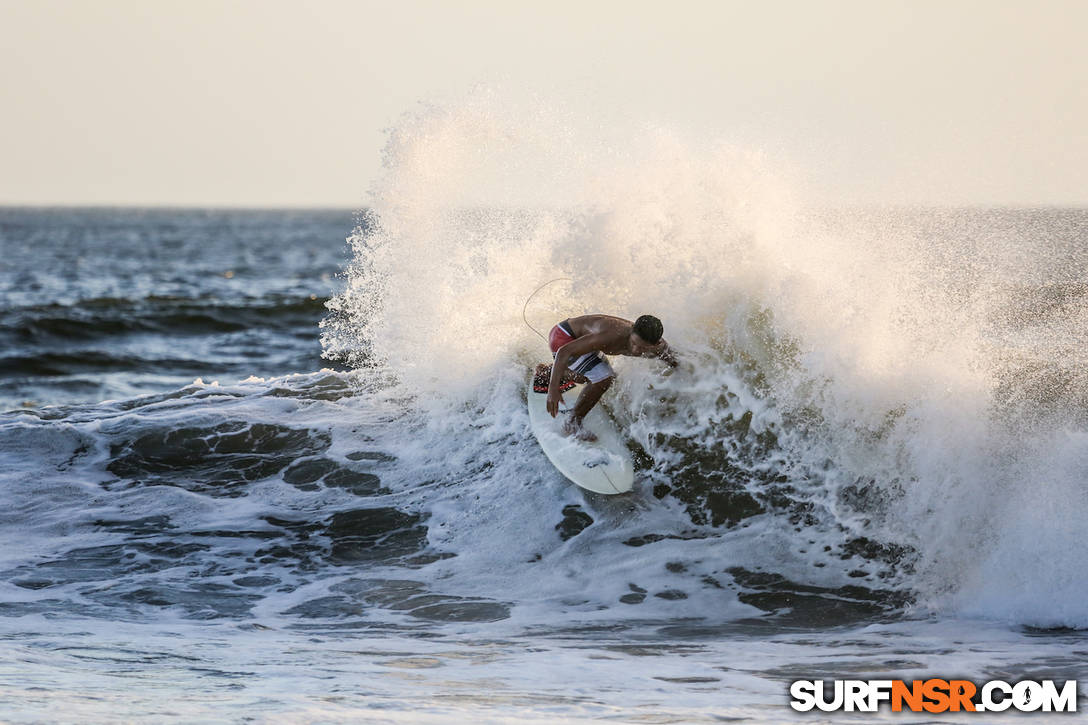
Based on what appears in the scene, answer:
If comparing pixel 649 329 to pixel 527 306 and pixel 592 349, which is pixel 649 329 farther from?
pixel 527 306

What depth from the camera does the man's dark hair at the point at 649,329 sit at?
305 inches

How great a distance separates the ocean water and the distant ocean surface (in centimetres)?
3

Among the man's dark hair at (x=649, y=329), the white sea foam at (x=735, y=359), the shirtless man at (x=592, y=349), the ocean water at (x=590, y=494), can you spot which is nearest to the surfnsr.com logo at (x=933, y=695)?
the ocean water at (x=590, y=494)

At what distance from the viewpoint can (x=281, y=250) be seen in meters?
57.2

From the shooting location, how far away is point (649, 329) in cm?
775

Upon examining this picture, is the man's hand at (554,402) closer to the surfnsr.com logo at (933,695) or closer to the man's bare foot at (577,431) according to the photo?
the man's bare foot at (577,431)

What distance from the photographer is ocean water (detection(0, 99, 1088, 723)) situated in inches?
219

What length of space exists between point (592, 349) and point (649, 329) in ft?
1.47

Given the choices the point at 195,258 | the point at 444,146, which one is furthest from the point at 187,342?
the point at 195,258

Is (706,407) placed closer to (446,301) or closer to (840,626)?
(840,626)

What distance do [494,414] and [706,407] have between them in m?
1.91

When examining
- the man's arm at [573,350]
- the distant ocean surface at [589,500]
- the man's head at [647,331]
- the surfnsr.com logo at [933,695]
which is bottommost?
the surfnsr.com logo at [933,695]

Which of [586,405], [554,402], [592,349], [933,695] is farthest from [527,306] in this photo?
[933,695]

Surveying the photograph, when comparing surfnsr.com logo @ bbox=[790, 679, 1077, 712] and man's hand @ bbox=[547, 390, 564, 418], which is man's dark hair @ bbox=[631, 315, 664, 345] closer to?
man's hand @ bbox=[547, 390, 564, 418]
